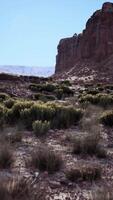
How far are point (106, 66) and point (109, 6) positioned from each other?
2031cm

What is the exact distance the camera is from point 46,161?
28.2 ft

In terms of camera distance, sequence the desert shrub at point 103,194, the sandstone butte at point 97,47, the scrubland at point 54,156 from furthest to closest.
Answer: the sandstone butte at point 97,47 < the scrubland at point 54,156 < the desert shrub at point 103,194

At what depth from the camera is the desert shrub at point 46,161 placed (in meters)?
8.55

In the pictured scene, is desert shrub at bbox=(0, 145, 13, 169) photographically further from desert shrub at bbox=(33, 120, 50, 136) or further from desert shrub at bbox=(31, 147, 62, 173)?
desert shrub at bbox=(33, 120, 50, 136)

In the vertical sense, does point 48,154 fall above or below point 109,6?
below

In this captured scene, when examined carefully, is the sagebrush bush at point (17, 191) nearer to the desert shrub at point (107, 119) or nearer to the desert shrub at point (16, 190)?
the desert shrub at point (16, 190)

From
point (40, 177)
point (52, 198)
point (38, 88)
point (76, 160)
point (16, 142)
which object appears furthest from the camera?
point (38, 88)

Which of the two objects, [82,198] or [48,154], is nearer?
[82,198]

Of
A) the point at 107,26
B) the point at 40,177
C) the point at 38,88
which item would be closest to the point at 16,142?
the point at 40,177

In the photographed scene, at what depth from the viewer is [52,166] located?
856 centimetres

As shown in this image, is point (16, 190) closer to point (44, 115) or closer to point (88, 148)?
point (88, 148)

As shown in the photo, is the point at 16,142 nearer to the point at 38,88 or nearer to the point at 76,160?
the point at 76,160

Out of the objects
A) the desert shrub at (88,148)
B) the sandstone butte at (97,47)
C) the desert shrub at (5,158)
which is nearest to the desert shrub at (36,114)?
the desert shrub at (88,148)

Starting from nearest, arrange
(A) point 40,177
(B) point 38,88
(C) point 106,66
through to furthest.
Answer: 1. (A) point 40,177
2. (B) point 38,88
3. (C) point 106,66
